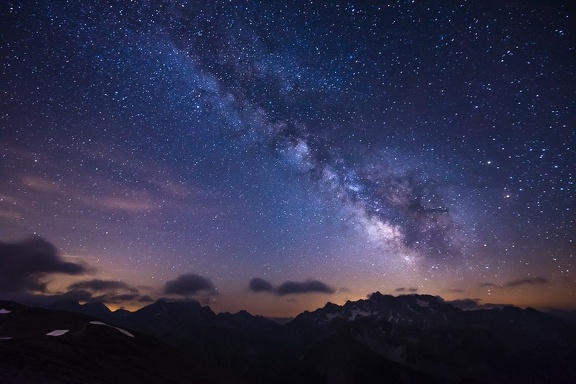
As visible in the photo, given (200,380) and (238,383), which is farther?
(238,383)

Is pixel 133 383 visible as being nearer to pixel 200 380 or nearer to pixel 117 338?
pixel 200 380

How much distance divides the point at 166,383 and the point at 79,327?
77.5ft

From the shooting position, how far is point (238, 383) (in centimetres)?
6072

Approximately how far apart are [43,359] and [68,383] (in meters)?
6.94

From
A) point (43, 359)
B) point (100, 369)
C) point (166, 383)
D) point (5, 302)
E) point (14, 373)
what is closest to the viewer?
point (14, 373)

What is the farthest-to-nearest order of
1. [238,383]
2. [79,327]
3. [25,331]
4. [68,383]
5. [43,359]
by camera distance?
1. [238,383]
2. [79,327]
3. [25,331]
4. [43,359]
5. [68,383]

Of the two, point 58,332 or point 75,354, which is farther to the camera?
point 58,332

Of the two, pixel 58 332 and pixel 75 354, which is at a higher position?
pixel 58 332

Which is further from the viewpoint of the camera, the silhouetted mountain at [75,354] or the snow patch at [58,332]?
the snow patch at [58,332]

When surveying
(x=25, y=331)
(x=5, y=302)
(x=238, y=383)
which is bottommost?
(x=238, y=383)

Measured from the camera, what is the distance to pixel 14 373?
2556 centimetres

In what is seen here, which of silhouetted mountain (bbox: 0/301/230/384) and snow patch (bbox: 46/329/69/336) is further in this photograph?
snow patch (bbox: 46/329/69/336)

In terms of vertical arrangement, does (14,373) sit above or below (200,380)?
above

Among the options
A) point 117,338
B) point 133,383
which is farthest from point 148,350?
point 133,383
